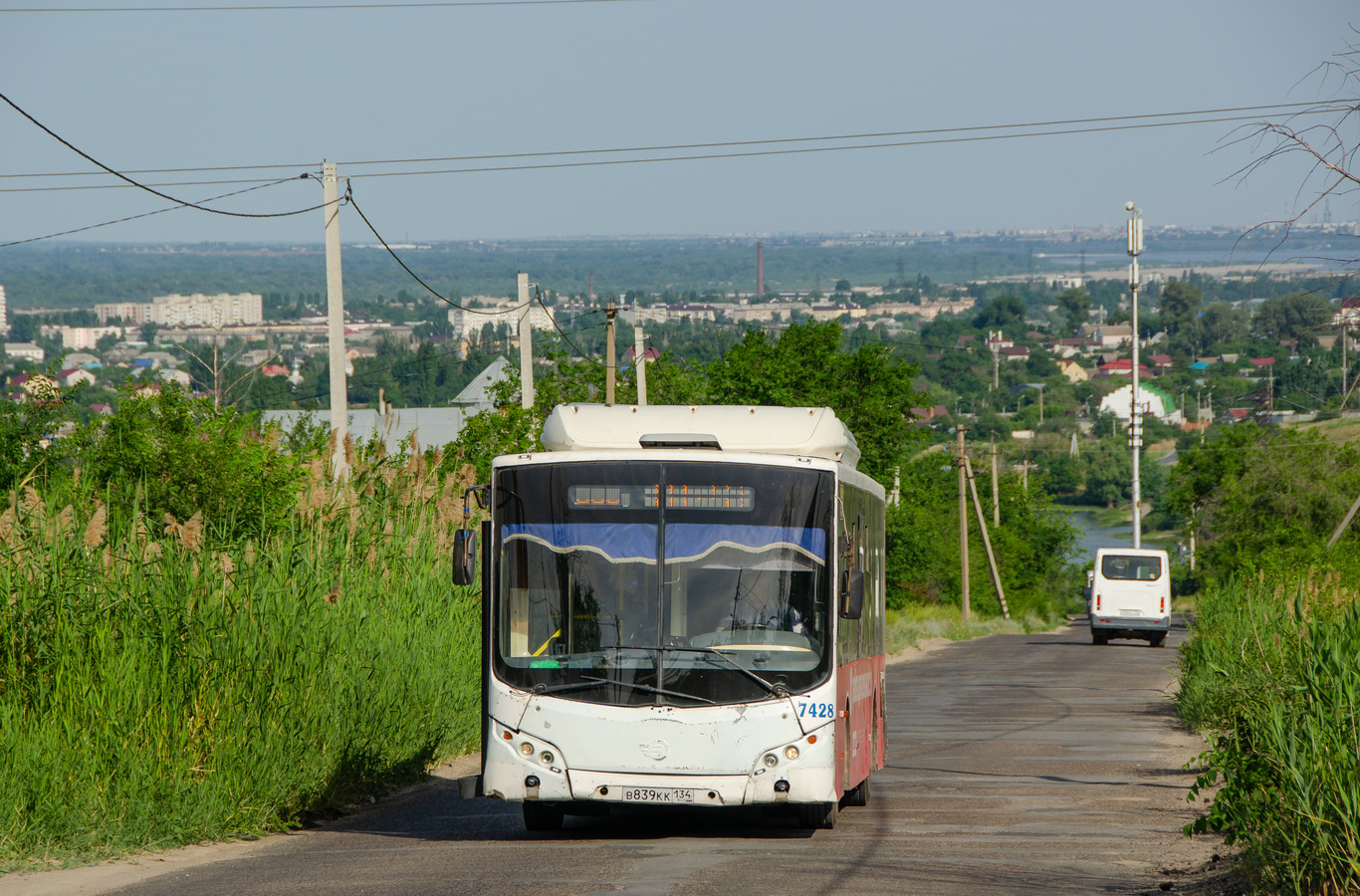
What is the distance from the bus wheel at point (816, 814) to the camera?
10008 mm

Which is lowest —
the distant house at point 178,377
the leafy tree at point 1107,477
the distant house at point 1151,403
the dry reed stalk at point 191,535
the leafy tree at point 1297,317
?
the leafy tree at point 1107,477

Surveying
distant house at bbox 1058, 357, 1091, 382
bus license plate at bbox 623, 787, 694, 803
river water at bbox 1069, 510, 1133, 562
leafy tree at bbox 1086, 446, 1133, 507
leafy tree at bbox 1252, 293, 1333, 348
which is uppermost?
leafy tree at bbox 1252, 293, 1333, 348

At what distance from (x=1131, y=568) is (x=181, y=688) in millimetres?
33140

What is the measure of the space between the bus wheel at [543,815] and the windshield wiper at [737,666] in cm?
152

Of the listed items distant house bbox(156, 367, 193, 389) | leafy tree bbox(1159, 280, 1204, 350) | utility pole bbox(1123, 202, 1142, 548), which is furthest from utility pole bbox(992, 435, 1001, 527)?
leafy tree bbox(1159, 280, 1204, 350)

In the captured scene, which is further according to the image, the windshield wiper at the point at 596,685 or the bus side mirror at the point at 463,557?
the bus side mirror at the point at 463,557

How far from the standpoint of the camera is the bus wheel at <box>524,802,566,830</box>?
1029 cm

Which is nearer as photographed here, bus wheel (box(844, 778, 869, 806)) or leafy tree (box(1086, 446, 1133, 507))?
bus wheel (box(844, 778, 869, 806))

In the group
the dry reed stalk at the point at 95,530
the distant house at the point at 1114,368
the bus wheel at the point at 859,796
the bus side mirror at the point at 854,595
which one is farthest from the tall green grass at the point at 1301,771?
the distant house at the point at 1114,368

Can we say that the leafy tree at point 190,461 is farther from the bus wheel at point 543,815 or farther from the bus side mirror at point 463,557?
the bus side mirror at point 463,557

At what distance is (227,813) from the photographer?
9969 mm

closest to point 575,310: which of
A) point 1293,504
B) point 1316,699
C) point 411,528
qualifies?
point 1293,504

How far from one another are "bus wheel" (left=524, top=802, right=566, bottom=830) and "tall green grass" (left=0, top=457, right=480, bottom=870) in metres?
1.67

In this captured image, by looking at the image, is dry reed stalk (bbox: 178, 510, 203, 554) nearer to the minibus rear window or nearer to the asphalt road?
the asphalt road
